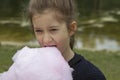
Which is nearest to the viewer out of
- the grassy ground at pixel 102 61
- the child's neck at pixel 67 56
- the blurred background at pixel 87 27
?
the child's neck at pixel 67 56

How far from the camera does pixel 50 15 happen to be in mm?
2102

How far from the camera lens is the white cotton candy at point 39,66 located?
1987mm

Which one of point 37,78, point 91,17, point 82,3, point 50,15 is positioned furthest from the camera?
point 82,3

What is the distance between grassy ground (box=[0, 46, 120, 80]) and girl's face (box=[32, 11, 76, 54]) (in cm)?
470

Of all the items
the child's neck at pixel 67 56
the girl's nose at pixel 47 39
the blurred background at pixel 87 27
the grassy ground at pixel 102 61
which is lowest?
the blurred background at pixel 87 27

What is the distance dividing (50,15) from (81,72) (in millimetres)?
380

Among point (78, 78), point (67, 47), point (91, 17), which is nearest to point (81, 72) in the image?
point (78, 78)

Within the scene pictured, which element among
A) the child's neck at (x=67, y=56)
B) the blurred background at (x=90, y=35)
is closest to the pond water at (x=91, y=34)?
the blurred background at (x=90, y=35)

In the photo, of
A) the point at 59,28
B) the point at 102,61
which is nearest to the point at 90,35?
the point at 102,61

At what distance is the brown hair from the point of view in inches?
84.2

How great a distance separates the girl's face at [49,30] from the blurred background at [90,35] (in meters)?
4.71

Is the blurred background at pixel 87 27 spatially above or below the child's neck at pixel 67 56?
below

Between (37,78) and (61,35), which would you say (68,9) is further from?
(37,78)

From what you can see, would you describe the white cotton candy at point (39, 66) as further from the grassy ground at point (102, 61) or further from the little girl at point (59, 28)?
the grassy ground at point (102, 61)
